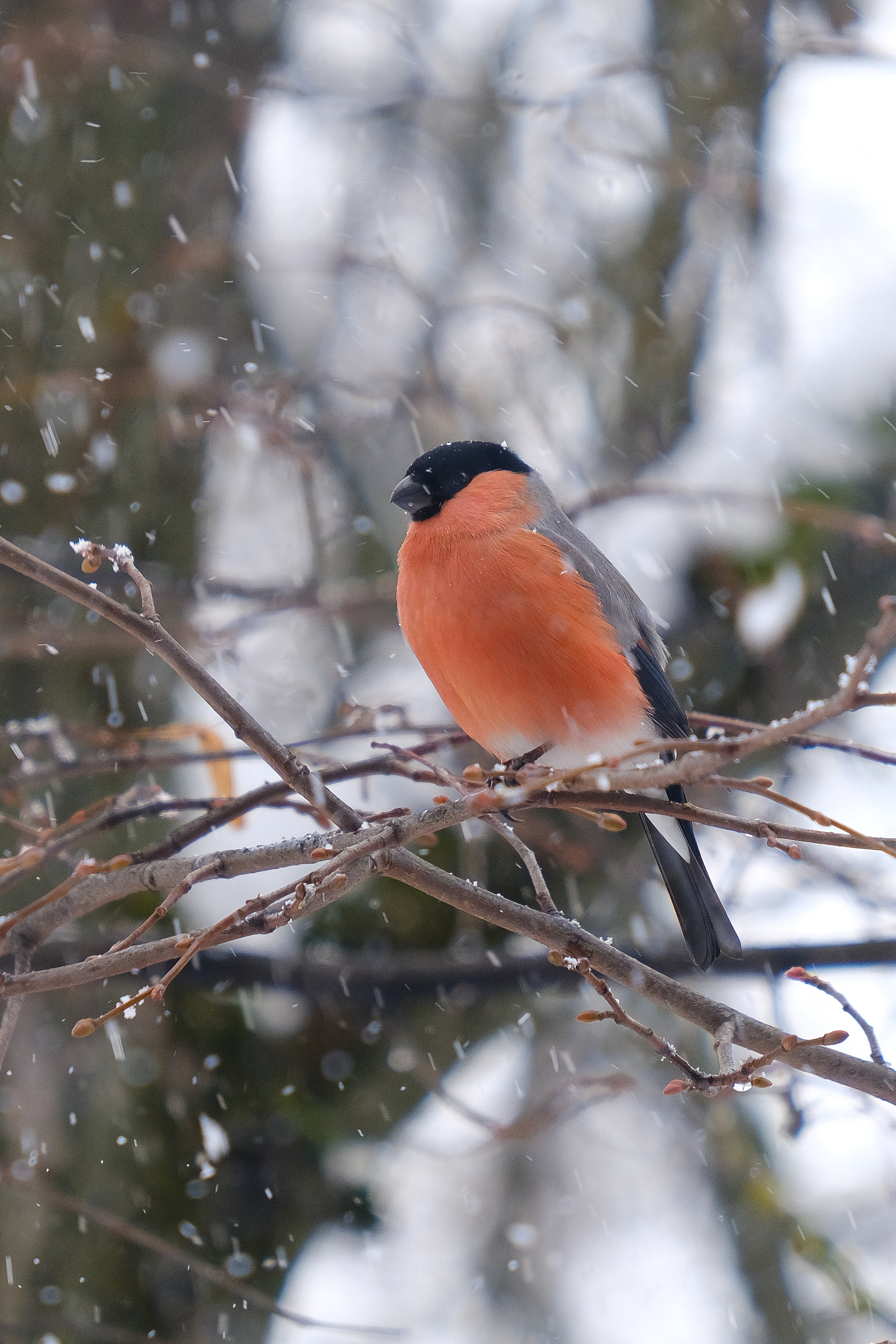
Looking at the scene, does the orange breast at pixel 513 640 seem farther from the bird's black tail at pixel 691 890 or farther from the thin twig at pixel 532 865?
the thin twig at pixel 532 865

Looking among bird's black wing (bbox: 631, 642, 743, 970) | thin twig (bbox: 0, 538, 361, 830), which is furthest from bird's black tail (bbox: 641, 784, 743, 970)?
thin twig (bbox: 0, 538, 361, 830)

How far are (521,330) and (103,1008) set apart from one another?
7.84 ft

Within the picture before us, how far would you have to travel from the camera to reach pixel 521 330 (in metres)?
3.55

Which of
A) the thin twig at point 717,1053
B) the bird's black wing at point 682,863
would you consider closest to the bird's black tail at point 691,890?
the bird's black wing at point 682,863

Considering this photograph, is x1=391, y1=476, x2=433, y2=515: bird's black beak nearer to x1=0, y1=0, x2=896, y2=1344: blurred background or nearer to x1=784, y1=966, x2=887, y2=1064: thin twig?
x1=0, y1=0, x2=896, y2=1344: blurred background

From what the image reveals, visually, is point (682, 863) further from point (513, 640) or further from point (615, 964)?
point (615, 964)

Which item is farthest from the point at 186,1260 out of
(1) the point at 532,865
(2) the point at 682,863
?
(2) the point at 682,863

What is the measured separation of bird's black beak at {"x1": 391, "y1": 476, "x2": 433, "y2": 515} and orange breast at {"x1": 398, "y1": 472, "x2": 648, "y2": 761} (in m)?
0.14

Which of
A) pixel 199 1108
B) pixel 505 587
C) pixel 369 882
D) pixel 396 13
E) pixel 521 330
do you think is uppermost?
pixel 396 13

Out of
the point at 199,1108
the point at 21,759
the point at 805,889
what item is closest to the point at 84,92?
the point at 21,759

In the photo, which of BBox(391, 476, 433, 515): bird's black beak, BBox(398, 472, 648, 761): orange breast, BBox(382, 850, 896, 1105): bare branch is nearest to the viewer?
BBox(382, 850, 896, 1105): bare branch

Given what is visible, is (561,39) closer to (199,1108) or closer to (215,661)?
(215,661)

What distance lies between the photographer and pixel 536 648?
6.93ft

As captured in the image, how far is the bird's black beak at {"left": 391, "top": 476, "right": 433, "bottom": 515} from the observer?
2498mm
